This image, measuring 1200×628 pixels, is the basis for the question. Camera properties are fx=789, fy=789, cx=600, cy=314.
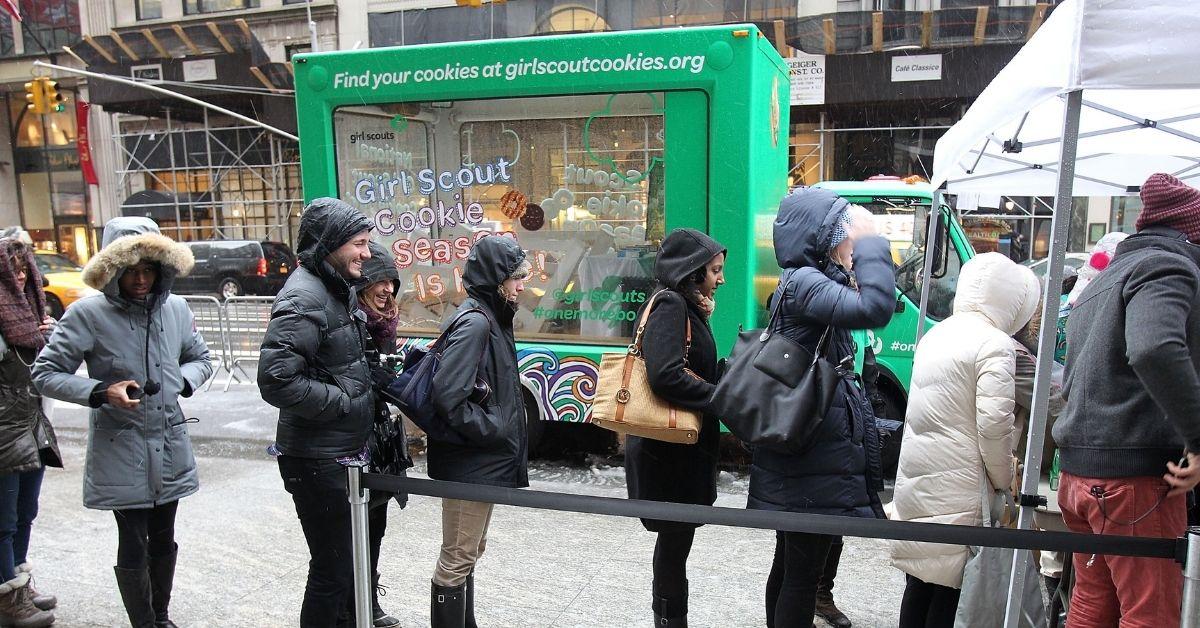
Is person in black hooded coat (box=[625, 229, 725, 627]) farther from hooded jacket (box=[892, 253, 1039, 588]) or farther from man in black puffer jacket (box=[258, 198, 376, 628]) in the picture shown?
man in black puffer jacket (box=[258, 198, 376, 628])

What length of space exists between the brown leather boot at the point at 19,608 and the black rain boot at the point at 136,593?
2.33ft

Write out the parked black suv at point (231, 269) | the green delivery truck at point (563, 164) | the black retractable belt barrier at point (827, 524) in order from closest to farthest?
the black retractable belt barrier at point (827, 524) < the green delivery truck at point (563, 164) < the parked black suv at point (231, 269)

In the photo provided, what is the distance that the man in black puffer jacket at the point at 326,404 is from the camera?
289 centimetres

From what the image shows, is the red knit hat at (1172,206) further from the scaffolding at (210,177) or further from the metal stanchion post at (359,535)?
the scaffolding at (210,177)

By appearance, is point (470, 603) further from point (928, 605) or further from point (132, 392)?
point (928, 605)

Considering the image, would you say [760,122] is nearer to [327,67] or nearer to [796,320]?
[796,320]

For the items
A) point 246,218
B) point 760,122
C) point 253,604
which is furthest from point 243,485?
point 246,218

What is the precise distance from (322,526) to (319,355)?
647 millimetres

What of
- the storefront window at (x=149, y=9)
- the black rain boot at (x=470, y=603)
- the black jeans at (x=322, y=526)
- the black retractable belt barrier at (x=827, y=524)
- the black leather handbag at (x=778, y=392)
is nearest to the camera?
the black retractable belt barrier at (x=827, y=524)

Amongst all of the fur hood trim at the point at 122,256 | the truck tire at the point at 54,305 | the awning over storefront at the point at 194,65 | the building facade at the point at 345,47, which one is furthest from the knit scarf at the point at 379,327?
the awning over storefront at the point at 194,65

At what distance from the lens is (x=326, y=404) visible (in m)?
2.84

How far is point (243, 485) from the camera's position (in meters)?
5.76

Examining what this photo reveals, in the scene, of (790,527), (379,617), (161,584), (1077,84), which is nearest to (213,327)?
(161,584)

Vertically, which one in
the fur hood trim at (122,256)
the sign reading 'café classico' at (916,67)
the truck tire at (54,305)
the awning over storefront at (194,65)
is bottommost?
the truck tire at (54,305)
